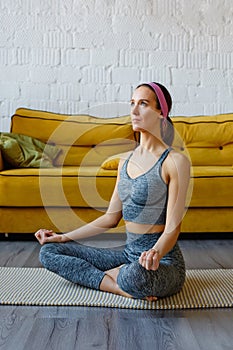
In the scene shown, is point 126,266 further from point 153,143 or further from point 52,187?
point 52,187

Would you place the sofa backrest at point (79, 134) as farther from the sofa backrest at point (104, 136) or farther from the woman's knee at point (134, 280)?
the woman's knee at point (134, 280)

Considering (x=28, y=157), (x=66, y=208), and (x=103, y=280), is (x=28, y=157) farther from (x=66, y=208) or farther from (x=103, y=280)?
(x=103, y=280)

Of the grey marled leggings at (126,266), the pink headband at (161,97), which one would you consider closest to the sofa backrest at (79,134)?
the grey marled leggings at (126,266)

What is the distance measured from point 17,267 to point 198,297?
93 cm

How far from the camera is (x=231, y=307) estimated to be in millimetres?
1899

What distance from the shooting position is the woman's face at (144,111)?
197 cm

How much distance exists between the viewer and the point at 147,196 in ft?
6.72

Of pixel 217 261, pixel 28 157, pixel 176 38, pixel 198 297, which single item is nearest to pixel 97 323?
pixel 198 297

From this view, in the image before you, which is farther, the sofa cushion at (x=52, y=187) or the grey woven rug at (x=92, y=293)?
the sofa cushion at (x=52, y=187)

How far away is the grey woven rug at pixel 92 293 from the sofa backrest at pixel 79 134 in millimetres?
1553

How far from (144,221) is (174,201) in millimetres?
166

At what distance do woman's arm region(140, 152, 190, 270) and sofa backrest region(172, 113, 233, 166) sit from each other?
1.84 metres

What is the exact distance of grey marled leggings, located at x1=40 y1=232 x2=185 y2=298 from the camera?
6.19ft

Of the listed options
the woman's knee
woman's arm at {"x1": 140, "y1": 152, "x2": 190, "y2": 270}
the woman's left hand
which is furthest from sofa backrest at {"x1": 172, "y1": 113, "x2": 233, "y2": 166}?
the woman's left hand
